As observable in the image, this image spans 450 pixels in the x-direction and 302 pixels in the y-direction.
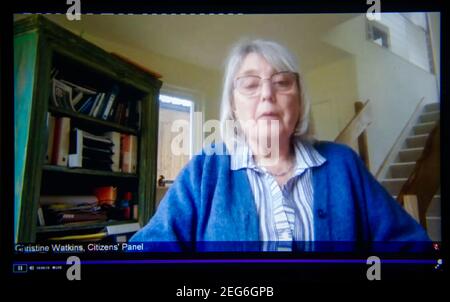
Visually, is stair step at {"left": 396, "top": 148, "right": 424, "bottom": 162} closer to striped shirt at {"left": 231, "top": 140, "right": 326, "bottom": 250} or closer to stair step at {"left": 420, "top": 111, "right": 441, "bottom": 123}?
stair step at {"left": 420, "top": 111, "right": 441, "bottom": 123}

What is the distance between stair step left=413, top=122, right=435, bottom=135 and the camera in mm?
713

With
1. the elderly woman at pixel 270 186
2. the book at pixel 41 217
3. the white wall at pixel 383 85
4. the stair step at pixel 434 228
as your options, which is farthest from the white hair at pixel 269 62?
the book at pixel 41 217

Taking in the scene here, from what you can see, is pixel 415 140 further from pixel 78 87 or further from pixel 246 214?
pixel 78 87

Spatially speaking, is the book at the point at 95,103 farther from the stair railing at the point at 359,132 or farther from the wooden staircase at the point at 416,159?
the wooden staircase at the point at 416,159

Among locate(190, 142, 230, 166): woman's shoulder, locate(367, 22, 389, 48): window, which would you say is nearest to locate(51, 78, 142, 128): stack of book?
locate(190, 142, 230, 166): woman's shoulder

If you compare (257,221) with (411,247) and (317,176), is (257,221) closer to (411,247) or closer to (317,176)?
(317,176)

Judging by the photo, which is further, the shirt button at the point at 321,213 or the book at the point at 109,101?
the book at the point at 109,101

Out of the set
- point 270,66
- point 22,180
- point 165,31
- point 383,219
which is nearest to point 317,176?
point 383,219

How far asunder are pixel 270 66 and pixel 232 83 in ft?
0.35

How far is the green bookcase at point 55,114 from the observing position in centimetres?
72

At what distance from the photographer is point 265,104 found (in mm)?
725

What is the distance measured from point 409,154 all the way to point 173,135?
1.98ft

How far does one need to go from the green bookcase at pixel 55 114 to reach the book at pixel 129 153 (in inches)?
0.6

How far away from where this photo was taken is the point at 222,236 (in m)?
0.70
